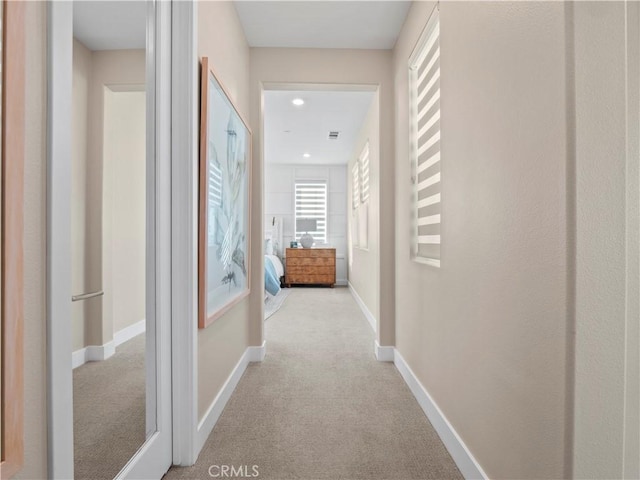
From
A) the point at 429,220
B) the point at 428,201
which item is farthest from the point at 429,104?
the point at 429,220

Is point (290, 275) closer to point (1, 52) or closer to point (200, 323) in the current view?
point (200, 323)

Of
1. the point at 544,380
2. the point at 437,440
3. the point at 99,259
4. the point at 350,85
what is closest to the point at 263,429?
the point at 437,440

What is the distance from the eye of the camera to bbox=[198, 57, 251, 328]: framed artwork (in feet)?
5.23

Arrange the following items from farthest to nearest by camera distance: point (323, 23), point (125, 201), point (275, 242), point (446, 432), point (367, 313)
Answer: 1. point (275, 242)
2. point (367, 313)
3. point (323, 23)
4. point (446, 432)
5. point (125, 201)

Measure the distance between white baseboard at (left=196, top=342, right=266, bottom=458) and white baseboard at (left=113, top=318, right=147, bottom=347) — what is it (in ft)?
1.99

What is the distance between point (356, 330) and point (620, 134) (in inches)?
122

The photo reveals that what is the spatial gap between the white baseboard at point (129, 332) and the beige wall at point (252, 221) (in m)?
0.35

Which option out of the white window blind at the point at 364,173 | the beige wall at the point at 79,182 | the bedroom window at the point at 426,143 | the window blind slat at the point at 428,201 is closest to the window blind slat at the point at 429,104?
the bedroom window at the point at 426,143

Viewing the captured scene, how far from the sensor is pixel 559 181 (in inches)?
34.7

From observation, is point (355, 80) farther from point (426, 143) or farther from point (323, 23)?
point (426, 143)

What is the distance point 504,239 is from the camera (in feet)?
3.76

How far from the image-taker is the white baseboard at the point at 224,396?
1.63 m

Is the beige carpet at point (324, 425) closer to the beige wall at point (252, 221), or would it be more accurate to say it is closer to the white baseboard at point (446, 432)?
the white baseboard at point (446, 432)

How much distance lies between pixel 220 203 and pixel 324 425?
1277 mm
